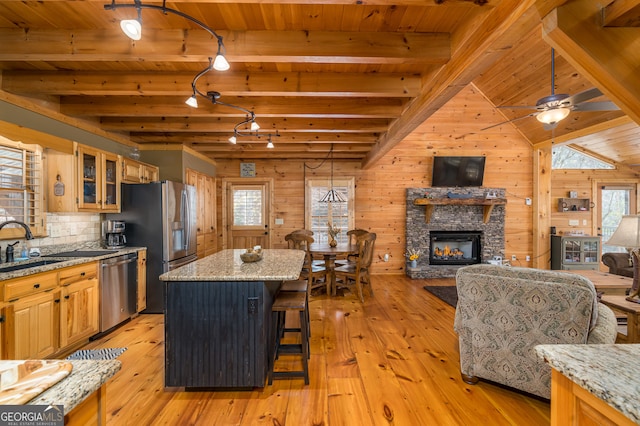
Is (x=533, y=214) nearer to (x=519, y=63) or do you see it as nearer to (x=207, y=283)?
(x=519, y=63)

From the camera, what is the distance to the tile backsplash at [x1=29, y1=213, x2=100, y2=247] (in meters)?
3.21

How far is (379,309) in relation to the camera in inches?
161

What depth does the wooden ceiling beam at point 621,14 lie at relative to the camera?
1.24 m

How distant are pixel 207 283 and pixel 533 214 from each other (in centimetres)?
689

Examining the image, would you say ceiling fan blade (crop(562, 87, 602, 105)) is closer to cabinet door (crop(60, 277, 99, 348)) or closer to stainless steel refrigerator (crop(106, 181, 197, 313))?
stainless steel refrigerator (crop(106, 181, 197, 313))

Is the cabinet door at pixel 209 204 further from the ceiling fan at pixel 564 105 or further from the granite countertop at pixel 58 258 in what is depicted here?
the ceiling fan at pixel 564 105

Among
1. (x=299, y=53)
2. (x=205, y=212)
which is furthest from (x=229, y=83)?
(x=205, y=212)

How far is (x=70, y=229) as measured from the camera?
348 centimetres

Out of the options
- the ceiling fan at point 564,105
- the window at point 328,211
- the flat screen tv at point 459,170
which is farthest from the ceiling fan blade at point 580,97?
the window at point 328,211

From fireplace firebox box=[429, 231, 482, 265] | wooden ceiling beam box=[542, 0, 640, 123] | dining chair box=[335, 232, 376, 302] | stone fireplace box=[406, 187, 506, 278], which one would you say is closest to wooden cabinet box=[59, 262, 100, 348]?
dining chair box=[335, 232, 376, 302]

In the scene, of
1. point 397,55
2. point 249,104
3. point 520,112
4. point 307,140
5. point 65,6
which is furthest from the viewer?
point 520,112

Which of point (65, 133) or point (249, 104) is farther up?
point (249, 104)

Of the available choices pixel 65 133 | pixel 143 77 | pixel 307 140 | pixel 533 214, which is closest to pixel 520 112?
pixel 533 214

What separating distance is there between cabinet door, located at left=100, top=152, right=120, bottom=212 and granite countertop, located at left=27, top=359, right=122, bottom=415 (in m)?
3.39
